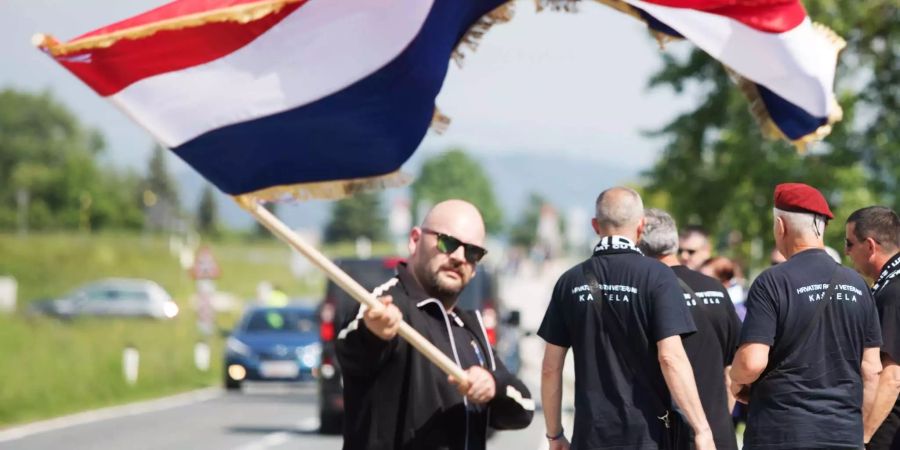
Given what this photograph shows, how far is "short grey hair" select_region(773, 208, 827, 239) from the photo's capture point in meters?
8.38

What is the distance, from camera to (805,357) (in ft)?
27.1

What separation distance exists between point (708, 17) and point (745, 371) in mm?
1711

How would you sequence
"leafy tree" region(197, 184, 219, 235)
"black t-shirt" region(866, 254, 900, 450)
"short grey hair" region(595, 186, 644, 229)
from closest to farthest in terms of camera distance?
"short grey hair" region(595, 186, 644, 229) → "black t-shirt" region(866, 254, 900, 450) → "leafy tree" region(197, 184, 219, 235)

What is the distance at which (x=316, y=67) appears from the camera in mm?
7734

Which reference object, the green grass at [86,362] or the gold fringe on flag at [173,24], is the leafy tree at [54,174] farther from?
the gold fringe on flag at [173,24]

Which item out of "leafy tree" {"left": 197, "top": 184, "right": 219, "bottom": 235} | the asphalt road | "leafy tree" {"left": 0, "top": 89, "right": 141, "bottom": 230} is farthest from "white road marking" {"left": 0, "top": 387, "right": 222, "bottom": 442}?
"leafy tree" {"left": 197, "top": 184, "right": 219, "bottom": 235}

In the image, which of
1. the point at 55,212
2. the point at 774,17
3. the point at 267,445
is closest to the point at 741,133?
the point at 267,445

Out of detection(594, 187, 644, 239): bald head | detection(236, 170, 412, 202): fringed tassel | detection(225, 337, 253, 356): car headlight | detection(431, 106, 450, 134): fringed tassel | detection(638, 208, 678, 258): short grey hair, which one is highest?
detection(431, 106, 450, 134): fringed tassel

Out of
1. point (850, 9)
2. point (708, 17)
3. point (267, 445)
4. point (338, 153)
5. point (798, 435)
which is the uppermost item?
point (850, 9)

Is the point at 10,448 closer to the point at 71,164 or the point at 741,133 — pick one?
the point at 741,133

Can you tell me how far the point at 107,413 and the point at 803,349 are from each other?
759 inches

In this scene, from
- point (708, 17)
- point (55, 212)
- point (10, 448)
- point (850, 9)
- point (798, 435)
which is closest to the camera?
point (798, 435)

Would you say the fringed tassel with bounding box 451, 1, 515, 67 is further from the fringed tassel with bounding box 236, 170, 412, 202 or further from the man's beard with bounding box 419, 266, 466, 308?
the man's beard with bounding box 419, 266, 466, 308

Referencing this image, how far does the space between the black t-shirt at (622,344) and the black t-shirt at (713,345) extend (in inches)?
29.2
